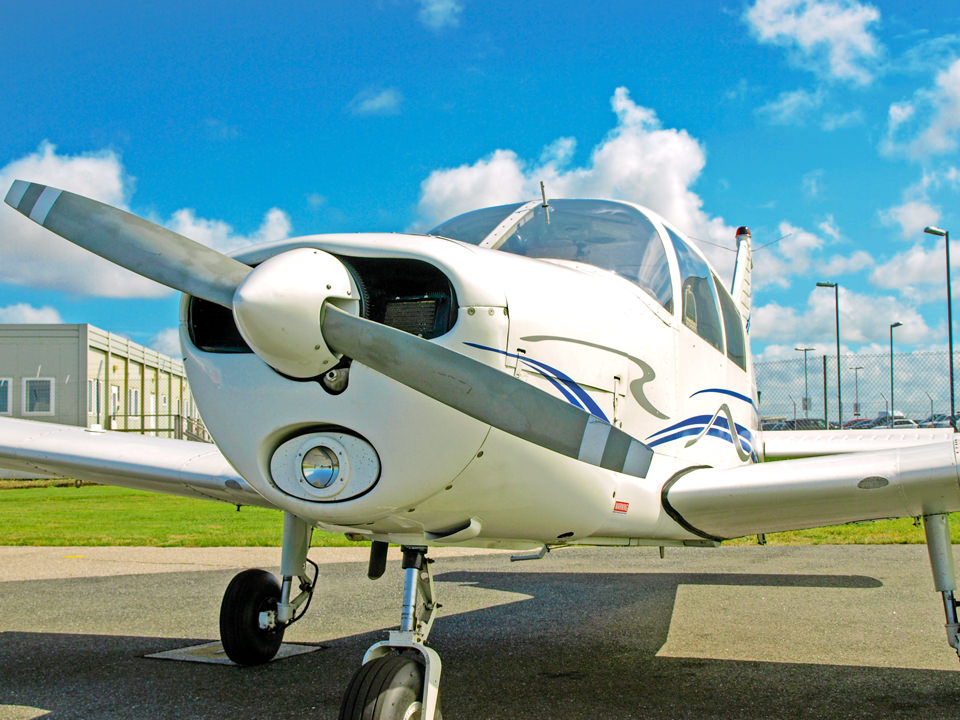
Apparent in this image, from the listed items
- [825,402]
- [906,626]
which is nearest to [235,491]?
[906,626]

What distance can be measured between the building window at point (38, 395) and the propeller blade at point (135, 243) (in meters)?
34.3

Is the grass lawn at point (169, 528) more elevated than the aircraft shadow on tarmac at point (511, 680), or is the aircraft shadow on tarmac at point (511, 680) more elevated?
the aircraft shadow on tarmac at point (511, 680)

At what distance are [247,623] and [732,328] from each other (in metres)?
3.71

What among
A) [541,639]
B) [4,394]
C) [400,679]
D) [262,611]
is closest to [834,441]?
[541,639]

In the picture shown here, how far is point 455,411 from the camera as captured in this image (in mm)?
3057

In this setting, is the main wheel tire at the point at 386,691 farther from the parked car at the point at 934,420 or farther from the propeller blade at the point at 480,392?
the parked car at the point at 934,420

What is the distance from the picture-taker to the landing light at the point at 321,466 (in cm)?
312

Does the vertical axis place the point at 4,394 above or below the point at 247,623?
above

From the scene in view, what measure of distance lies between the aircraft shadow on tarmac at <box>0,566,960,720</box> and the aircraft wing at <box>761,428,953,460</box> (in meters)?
1.66

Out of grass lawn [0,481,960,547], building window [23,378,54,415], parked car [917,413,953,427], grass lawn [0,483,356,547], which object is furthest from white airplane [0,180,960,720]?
building window [23,378,54,415]

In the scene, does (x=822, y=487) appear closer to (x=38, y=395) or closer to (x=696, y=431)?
(x=696, y=431)

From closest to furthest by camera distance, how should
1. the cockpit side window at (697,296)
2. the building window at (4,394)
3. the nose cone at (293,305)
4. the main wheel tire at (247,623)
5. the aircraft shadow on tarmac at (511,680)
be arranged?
the nose cone at (293,305) → the aircraft shadow on tarmac at (511,680) → the cockpit side window at (697,296) → the main wheel tire at (247,623) → the building window at (4,394)

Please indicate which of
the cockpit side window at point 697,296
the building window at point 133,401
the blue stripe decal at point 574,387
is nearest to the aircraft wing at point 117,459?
the blue stripe decal at point 574,387

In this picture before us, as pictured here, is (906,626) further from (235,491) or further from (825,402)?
(825,402)
